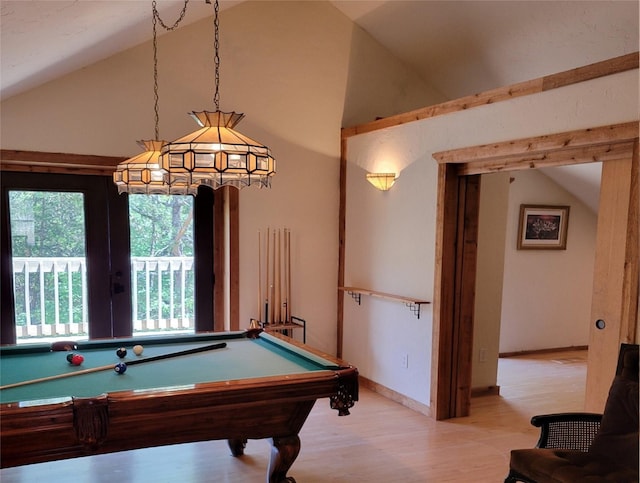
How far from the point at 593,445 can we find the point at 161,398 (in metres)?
2.06

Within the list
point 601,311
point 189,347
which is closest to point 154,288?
point 189,347

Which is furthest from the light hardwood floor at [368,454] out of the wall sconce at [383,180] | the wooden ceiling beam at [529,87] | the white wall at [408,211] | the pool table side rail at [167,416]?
the wooden ceiling beam at [529,87]

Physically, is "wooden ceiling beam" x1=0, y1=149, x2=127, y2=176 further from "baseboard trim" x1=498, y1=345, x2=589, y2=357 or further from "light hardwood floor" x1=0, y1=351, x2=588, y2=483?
"baseboard trim" x1=498, y1=345, x2=589, y2=357

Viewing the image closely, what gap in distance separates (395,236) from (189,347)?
2193 millimetres

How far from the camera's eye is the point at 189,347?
3.09m

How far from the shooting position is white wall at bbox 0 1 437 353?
13.9 ft

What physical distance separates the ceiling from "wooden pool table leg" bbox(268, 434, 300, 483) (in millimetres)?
2359

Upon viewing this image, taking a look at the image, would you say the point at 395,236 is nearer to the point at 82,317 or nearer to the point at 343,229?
the point at 343,229

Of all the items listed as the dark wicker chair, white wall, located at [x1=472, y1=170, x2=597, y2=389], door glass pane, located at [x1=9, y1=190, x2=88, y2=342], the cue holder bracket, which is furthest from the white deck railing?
white wall, located at [x1=472, y1=170, x2=597, y2=389]

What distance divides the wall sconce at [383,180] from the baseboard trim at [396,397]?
73.4 inches

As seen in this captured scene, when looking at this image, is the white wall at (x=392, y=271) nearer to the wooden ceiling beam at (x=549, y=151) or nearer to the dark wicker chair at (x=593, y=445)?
the wooden ceiling beam at (x=549, y=151)

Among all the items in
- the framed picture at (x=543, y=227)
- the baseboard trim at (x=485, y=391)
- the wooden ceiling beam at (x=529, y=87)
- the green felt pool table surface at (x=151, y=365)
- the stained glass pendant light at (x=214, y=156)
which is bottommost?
the baseboard trim at (x=485, y=391)

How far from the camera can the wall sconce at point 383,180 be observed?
446cm

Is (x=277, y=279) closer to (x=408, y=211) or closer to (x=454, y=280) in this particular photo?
(x=408, y=211)
